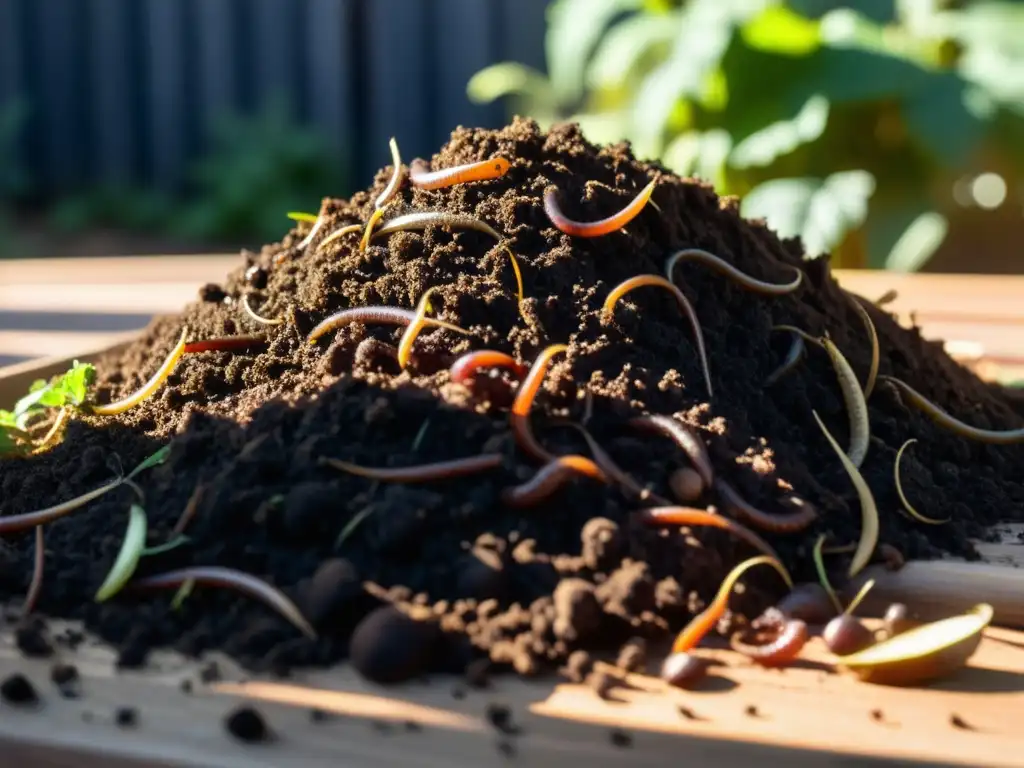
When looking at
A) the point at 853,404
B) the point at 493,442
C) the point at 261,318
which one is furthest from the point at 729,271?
the point at 261,318

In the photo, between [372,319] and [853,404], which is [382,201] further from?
[853,404]

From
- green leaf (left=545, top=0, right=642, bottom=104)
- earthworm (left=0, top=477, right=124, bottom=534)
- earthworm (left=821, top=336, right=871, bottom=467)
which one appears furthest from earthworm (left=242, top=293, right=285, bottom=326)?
green leaf (left=545, top=0, right=642, bottom=104)

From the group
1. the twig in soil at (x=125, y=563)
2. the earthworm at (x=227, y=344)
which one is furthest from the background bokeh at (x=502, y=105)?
the twig in soil at (x=125, y=563)

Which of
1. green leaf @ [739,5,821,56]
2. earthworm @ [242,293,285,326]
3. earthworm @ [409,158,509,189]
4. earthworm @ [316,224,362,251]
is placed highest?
green leaf @ [739,5,821,56]

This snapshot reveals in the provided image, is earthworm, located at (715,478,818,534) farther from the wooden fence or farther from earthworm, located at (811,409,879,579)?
the wooden fence

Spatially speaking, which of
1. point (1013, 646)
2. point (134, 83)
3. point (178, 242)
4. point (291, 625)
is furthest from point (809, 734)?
point (134, 83)

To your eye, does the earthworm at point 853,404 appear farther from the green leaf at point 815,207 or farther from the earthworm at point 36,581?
the green leaf at point 815,207
